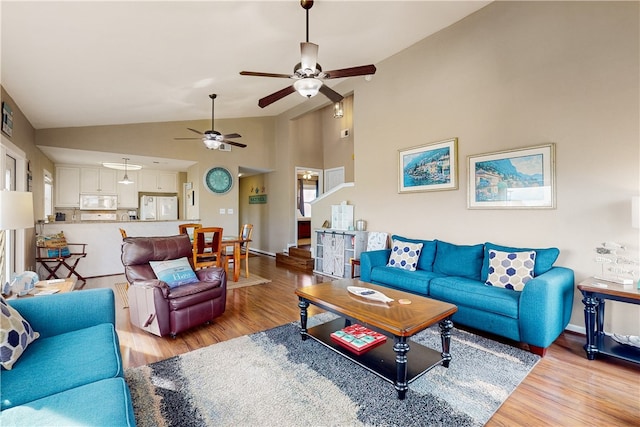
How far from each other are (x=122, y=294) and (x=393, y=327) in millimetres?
3986

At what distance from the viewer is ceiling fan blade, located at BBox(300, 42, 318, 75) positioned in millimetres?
2535

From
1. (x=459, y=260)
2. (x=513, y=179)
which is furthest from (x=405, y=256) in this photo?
(x=513, y=179)

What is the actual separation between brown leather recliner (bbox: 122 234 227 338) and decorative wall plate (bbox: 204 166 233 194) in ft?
11.0

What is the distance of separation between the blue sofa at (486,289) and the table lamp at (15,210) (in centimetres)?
336

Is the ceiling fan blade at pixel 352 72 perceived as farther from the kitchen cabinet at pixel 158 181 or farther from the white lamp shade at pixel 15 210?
the kitchen cabinet at pixel 158 181

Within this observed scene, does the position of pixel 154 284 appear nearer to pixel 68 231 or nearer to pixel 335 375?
pixel 335 375

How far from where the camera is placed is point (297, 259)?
6246mm

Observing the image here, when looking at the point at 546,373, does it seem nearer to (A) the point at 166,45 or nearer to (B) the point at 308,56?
(B) the point at 308,56


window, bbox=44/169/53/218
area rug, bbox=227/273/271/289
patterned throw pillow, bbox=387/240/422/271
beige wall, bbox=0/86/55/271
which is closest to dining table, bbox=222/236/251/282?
area rug, bbox=227/273/271/289

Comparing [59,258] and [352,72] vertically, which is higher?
[352,72]

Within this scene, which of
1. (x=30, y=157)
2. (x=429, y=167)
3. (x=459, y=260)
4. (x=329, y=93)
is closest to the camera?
(x=329, y=93)

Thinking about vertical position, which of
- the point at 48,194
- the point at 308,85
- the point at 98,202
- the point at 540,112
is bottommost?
the point at 98,202

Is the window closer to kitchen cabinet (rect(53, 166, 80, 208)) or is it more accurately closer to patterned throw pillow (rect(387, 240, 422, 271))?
kitchen cabinet (rect(53, 166, 80, 208))

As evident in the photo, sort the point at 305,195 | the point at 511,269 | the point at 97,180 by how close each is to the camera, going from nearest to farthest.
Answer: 1. the point at 511,269
2. the point at 97,180
3. the point at 305,195
